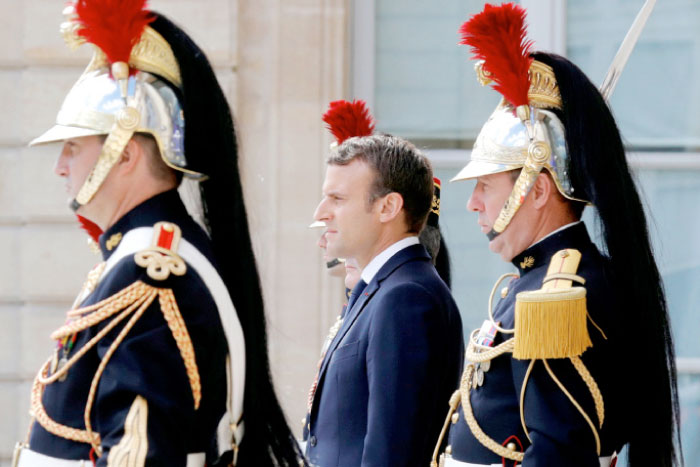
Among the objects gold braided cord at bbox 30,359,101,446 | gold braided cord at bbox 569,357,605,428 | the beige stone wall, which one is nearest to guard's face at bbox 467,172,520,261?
gold braided cord at bbox 569,357,605,428

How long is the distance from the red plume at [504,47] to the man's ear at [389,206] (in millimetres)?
514

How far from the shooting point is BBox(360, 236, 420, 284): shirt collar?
12.0 feet

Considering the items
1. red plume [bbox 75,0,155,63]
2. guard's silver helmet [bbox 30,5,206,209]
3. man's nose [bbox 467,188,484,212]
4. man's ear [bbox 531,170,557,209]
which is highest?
red plume [bbox 75,0,155,63]

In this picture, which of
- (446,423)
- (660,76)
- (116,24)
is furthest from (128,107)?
(660,76)

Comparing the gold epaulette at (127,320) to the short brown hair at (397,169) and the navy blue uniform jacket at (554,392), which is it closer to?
the navy blue uniform jacket at (554,392)

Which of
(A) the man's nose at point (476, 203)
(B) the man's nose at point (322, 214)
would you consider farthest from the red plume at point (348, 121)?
(A) the man's nose at point (476, 203)

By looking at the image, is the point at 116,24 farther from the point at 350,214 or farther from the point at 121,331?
the point at 350,214

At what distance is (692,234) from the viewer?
5.62 metres

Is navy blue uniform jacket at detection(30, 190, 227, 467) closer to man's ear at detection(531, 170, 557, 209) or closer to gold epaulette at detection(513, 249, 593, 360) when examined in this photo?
gold epaulette at detection(513, 249, 593, 360)

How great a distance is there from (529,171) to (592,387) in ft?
2.00

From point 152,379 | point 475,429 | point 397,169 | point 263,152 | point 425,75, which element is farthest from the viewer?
point 425,75

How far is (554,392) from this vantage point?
9.62ft

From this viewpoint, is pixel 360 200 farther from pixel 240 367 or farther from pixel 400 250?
pixel 240 367

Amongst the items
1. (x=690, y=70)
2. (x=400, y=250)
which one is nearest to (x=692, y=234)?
(x=690, y=70)
